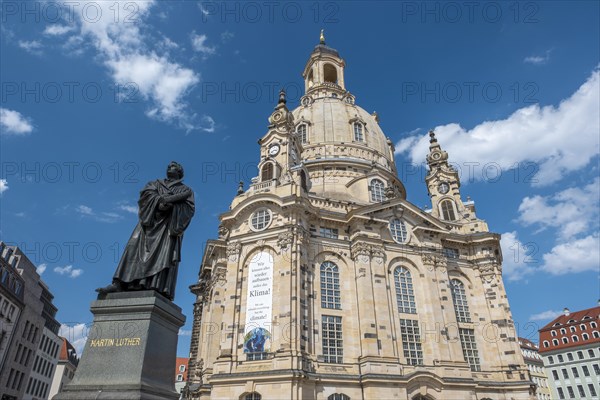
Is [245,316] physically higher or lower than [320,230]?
lower

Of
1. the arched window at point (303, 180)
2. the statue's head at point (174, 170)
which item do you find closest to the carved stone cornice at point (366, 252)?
the arched window at point (303, 180)

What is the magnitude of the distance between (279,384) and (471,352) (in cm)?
1838

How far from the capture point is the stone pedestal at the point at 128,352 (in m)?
7.59

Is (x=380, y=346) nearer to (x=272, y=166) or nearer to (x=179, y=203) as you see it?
(x=272, y=166)

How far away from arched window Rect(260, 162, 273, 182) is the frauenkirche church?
17cm

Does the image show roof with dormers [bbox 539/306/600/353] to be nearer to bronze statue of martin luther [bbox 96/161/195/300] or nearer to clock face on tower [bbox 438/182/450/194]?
clock face on tower [bbox 438/182/450/194]

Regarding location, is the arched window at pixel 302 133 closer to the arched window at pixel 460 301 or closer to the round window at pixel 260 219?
the round window at pixel 260 219

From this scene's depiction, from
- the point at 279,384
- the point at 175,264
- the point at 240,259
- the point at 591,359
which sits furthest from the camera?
the point at 591,359

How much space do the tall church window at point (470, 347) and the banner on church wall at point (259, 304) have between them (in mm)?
17522

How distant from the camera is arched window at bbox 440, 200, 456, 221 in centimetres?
4565

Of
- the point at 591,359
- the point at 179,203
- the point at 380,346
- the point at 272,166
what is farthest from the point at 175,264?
the point at 591,359

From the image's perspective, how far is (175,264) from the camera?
31.8 feet

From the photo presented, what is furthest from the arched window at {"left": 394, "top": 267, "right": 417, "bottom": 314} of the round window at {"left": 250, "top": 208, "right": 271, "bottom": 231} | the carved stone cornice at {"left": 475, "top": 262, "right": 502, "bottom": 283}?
the round window at {"left": 250, "top": 208, "right": 271, "bottom": 231}

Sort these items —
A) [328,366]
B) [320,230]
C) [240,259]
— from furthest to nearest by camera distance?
[320,230]
[240,259]
[328,366]
